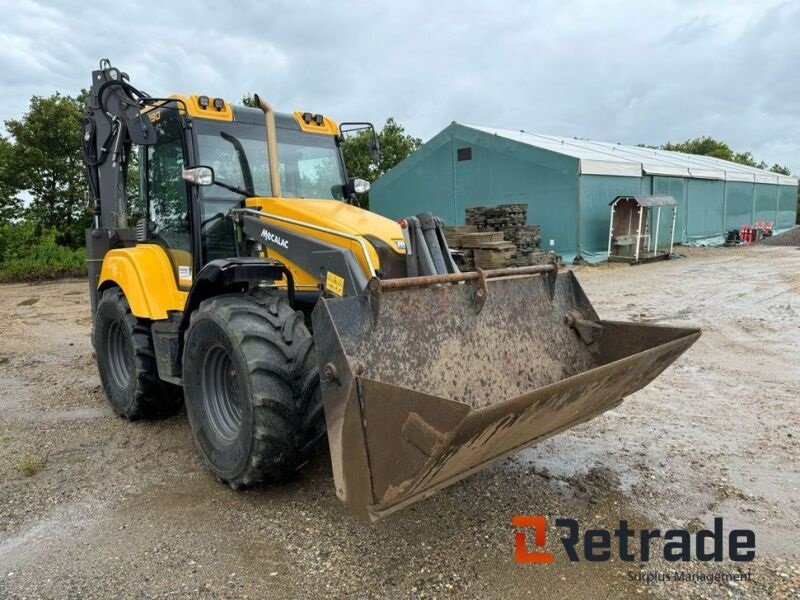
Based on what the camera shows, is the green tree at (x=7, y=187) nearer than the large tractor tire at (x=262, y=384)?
No

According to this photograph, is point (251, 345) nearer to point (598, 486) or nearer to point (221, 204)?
point (221, 204)

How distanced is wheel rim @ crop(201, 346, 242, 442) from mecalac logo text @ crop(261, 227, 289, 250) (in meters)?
0.81

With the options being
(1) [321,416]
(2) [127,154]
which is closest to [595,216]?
(2) [127,154]

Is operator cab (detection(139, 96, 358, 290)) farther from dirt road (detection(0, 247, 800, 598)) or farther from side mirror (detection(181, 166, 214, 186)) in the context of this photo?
dirt road (detection(0, 247, 800, 598))

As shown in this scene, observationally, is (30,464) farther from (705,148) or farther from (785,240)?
(705,148)

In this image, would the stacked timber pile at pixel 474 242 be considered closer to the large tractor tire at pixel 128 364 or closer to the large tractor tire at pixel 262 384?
the large tractor tire at pixel 128 364

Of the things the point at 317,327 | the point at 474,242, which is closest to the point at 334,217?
the point at 317,327

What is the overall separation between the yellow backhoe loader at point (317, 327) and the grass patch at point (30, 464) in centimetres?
79

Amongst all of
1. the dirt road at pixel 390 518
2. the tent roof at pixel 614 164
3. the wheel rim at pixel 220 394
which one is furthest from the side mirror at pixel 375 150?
the tent roof at pixel 614 164

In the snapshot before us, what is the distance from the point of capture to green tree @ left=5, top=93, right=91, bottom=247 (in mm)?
18312

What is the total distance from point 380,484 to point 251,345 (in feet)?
3.80

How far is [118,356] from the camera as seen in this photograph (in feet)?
17.7

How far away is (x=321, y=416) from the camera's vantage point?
3.35 metres

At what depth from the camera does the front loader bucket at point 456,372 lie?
2482 mm
